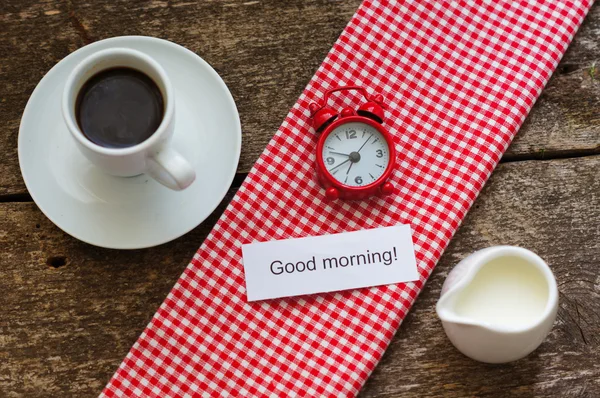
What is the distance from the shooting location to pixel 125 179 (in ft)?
2.69

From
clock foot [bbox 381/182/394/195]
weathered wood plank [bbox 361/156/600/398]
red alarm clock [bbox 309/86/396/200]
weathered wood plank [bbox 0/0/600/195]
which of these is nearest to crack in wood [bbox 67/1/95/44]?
weathered wood plank [bbox 0/0/600/195]

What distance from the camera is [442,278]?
879mm

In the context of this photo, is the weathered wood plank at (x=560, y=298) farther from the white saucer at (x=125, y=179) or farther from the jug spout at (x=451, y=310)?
the white saucer at (x=125, y=179)

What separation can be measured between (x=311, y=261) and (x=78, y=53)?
0.37 metres

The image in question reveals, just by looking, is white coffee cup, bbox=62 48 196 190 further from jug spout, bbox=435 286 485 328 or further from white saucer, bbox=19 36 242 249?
jug spout, bbox=435 286 485 328

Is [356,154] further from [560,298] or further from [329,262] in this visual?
[560,298]

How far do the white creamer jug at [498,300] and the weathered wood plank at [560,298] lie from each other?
5 centimetres

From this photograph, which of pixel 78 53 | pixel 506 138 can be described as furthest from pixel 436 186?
pixel 78 53

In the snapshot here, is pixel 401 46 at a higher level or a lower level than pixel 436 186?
higher

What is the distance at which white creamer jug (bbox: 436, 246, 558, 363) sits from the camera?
0.75 metres

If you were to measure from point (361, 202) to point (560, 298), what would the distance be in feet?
0.91

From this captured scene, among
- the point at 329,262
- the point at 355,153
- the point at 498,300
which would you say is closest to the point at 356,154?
the point at 355,153

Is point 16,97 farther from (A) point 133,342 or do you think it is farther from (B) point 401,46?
(B) point 401,46

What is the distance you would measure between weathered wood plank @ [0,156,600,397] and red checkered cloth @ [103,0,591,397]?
37 mm
